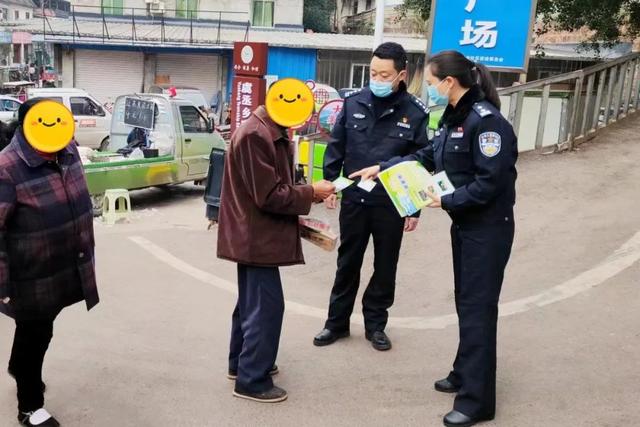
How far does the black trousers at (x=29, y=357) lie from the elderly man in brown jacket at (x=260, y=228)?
0.95 metres

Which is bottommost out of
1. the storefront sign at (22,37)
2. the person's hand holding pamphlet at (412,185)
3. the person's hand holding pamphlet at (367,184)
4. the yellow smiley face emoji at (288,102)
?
the person's hand holding pamphlet at (367,184)

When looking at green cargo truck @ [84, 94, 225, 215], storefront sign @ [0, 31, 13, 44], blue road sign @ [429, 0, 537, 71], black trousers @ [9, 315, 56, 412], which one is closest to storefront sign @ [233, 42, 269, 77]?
green cargo truck @ [84, 94, 225, 215]

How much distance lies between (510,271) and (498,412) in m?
2.60

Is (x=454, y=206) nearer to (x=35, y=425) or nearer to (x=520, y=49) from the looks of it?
(x=35, y=425)

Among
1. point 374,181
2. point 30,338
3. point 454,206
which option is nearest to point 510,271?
point 374,181

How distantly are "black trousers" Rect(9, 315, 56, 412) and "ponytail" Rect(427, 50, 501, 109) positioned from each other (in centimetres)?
226

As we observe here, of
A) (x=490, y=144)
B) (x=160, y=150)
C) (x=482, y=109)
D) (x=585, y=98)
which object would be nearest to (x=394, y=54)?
(x=482, y=109)

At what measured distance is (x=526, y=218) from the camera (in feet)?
23.5

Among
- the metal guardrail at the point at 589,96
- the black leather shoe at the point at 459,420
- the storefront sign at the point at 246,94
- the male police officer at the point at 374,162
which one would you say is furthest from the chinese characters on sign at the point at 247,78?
the black leather shoe at the point at 459,420

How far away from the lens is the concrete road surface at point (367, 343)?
3.44 m

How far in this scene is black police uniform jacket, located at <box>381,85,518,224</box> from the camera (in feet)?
10.1

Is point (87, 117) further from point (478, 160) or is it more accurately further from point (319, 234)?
point (478, 160)

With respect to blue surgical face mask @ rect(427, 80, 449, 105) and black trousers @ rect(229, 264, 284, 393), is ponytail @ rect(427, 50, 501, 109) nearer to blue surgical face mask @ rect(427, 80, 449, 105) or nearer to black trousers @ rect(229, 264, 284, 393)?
blue surgical face mask @ rect(427, 80, 449, 105)

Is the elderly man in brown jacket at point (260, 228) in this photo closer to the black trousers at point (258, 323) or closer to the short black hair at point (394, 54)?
the black trousers at point (258, 323)
